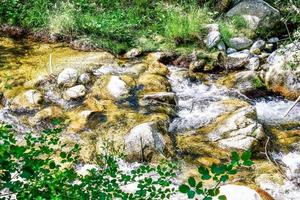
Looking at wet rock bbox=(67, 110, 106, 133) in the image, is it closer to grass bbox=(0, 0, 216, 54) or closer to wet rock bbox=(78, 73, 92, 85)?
wet rock bbox=(78, 73, 92, 85)

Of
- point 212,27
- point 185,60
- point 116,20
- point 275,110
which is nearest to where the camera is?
point 275,110

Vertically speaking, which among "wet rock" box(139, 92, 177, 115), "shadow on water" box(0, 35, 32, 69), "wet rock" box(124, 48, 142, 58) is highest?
"wet rock" box(139, 92, 177, 115)

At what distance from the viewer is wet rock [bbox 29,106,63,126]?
19.8 feet

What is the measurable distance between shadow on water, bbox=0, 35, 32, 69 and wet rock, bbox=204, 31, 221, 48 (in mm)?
3717

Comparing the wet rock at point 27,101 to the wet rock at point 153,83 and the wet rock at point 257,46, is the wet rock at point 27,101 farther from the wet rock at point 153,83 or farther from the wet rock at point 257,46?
the wet rock at point 257,46

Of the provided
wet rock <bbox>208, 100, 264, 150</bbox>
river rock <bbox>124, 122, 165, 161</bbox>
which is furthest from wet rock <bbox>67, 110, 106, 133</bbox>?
wet rock <bbox>208, 100, 264, 150</bbox>

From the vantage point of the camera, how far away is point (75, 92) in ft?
22.0

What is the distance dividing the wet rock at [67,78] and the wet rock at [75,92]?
0.21 metres

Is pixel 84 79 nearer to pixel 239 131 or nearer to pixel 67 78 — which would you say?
pixel 67 78

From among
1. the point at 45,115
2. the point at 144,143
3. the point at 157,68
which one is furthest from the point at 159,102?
the point at 45,115

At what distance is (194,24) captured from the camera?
870 centimetres

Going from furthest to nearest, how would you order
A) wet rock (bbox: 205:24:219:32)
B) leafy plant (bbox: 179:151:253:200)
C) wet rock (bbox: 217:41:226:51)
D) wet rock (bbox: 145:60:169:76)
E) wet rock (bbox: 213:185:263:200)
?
wet rock (bbox: 205:24:219:32), wet rock (bbox: 217:41:226:51), wet rock (bbox: 145:60:169:76), wet rock (bbox: 213:185:263:200), leafy plant (bbox: 179:151:253:200)

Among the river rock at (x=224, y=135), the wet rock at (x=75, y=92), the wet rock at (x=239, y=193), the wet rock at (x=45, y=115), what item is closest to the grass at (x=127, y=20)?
the wet rock at (x=75, y=92)

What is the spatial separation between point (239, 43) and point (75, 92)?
12.3 feet
